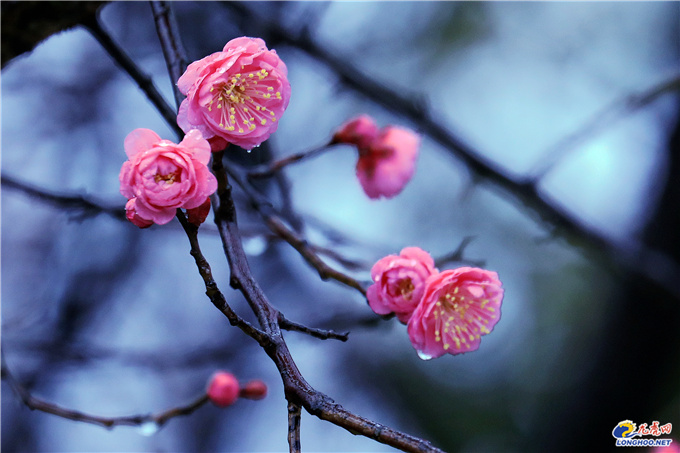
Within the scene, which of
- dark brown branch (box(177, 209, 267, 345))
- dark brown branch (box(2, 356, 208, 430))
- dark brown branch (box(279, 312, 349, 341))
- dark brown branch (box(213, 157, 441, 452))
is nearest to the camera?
dark brown branch (box(213, 157, 441, 452))

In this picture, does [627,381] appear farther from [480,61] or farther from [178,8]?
[178,8]

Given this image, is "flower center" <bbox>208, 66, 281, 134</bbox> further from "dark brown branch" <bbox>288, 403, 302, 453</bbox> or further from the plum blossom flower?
"dark brown branch" <bbox>288, 403, 302, 453</bbox>

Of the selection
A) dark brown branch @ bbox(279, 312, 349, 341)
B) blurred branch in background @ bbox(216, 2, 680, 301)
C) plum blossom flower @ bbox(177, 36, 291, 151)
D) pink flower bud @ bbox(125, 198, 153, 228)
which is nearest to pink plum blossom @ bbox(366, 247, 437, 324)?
dark brown branch @ bbox(279, 312, 349, 341)

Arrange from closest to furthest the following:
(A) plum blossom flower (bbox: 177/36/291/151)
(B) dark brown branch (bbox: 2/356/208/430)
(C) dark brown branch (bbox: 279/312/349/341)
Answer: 1. (C) dark brown branch (bbox: 279/312/349/341)
2. (A) plum blossom flower (bbox: 177/36/291/151)
3. (B) dark brown branch (bbox: 2/356/208/430)

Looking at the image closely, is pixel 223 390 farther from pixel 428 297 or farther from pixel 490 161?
pixel 490 161

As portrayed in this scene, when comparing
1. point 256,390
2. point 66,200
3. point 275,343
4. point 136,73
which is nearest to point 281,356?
point 275,343

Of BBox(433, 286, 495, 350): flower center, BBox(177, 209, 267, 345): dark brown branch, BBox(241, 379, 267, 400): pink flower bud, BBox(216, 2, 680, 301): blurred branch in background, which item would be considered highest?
BBox(216, 2, 680, 301): blurred branch in background

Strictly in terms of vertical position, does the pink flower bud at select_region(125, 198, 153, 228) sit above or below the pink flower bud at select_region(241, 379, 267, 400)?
below

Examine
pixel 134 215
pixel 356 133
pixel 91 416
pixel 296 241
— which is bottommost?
pixel 91 416
